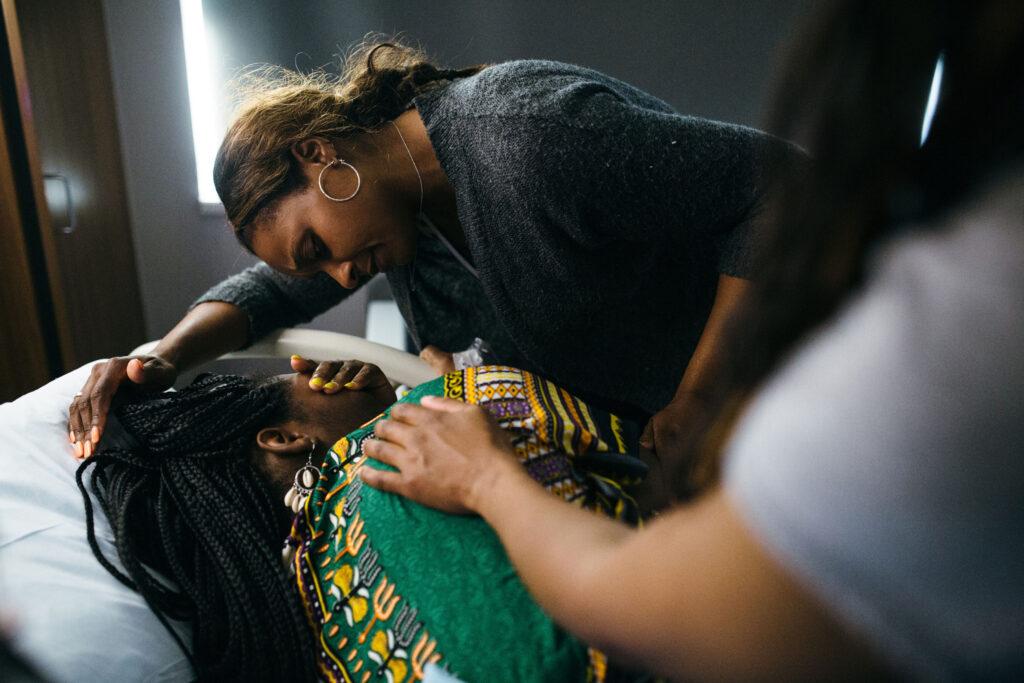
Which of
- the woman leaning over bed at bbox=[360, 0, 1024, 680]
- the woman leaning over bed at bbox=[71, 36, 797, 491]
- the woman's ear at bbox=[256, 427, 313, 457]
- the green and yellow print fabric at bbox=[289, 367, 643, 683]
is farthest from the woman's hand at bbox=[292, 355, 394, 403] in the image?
the woman leaning over bed at bbox=[360, 0, 1024, 680]

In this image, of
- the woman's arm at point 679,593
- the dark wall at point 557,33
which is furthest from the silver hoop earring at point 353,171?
the dark wall at point 557,33

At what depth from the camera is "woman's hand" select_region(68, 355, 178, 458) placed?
0.95m

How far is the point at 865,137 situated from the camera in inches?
12.2

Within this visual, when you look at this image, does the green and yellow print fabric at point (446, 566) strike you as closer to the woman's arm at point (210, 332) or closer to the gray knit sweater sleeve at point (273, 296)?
the woman's arm at point (210, 332)

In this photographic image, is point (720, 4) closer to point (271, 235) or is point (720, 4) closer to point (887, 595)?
point (271, 235)

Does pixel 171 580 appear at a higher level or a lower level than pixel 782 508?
lower

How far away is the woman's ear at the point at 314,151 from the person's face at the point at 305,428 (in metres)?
0.38

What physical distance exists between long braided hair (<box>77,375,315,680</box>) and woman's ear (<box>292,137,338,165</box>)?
0.42 meters

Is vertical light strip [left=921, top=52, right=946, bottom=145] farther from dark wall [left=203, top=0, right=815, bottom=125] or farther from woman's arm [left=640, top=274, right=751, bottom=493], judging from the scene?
dark wall [left=203, top=0, right=815, bottom=125]

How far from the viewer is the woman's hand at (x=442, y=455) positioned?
596 mm

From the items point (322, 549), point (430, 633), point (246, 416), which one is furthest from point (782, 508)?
point (246, 416)

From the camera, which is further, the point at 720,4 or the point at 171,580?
the point at 720,4

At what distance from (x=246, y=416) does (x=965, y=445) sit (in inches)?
36.8

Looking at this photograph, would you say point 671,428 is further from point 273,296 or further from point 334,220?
point 273,296
